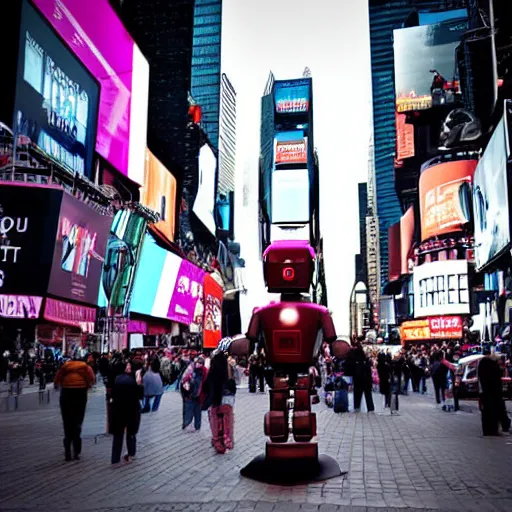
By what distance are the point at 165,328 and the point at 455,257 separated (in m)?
30.7

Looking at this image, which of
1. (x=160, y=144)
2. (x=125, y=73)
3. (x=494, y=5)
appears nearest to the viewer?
(x=494, y=5)

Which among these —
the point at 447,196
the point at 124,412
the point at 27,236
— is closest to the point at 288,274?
the point at 124,412

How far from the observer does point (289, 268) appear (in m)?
8.51

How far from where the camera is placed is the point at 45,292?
30.7 m

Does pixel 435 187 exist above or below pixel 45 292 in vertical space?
above

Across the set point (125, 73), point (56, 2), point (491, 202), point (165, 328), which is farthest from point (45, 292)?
point (165, 328)

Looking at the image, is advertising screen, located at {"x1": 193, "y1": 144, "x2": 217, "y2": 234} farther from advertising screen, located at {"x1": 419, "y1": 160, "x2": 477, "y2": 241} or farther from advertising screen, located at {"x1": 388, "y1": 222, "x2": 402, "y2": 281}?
advertising screen, located at {"x1": 388, "y1": 222, "x2": 402, "y2": 281}

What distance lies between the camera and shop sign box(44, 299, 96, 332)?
1254 inches

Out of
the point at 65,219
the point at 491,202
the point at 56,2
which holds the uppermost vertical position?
the point at 56,2

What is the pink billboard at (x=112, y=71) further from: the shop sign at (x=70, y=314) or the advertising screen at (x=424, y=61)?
the advertising screen at (x=424, y=61)

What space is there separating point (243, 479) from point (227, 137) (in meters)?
145

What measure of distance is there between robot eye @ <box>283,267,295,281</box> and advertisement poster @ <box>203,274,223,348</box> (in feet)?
185

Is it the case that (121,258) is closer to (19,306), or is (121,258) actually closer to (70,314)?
(70,314)

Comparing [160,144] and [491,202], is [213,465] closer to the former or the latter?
[491,202]
